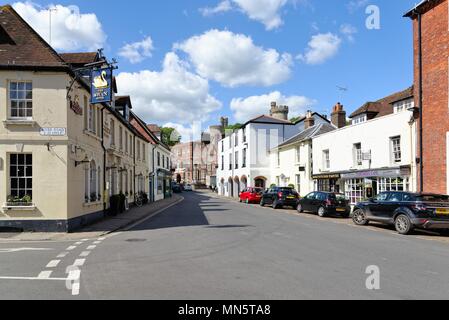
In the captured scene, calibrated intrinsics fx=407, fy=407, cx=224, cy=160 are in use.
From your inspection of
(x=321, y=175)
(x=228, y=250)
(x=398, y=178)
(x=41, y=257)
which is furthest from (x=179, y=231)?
(x=321, y=175)

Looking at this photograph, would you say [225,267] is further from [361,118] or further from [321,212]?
[361,118]

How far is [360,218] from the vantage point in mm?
18484

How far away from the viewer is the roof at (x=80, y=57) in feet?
70.3

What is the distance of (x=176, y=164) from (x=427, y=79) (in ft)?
309

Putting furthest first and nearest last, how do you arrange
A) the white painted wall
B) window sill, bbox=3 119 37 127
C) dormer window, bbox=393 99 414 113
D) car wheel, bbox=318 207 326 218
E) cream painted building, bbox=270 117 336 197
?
cream painted building, bbox=270 117 336 197 < dormer window, bbox=393 99 414 113 < car wheel, bbox=318 207 326 218 < the white painted wall < window sill, bbox=3 119 37 127

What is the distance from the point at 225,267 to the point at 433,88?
1555cm

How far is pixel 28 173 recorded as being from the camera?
1562 cm

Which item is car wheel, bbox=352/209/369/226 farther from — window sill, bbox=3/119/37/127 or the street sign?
window sill, bbox=3/119/37/127

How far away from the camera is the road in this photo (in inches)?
259

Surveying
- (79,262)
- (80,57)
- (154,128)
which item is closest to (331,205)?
(80,57)

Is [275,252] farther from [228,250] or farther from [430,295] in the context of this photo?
[430,295]

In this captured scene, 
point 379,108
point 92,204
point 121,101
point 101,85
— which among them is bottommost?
point 92,204

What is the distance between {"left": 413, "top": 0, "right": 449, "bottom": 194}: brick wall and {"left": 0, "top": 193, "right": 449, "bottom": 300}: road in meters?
6.81

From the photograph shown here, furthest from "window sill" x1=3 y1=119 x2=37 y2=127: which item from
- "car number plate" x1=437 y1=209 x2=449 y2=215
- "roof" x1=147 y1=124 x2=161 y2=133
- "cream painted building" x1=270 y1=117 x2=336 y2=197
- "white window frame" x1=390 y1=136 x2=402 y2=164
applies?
"roof" x1=147 y1=124 x2=161 y2=133
